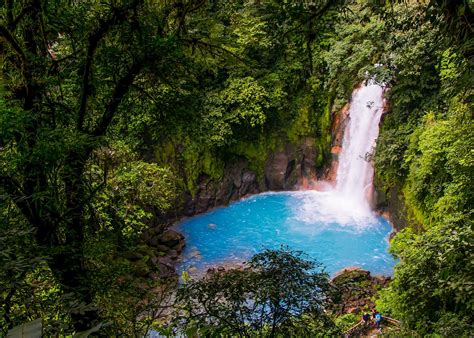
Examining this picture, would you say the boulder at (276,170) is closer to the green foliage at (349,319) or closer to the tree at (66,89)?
the green foliage at (349,319)

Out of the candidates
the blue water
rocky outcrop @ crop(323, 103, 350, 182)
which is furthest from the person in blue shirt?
rocky outcrop @ crop(323, 103, 350, 182)

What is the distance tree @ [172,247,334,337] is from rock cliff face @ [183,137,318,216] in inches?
432

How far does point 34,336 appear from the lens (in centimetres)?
135

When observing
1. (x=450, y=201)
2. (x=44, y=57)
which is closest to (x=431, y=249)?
(x=450, y=201)

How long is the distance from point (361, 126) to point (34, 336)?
13405mm

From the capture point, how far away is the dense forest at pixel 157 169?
323cm

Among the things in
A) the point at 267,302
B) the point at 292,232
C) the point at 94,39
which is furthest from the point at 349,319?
the point at 94,39

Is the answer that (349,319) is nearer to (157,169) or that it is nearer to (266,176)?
(157,169)

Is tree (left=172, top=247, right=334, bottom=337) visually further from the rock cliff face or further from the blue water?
the rock cliff face

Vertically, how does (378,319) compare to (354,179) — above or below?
below

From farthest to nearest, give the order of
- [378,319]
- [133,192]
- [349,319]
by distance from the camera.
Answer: [133,192]
[349,319]
[378,319]

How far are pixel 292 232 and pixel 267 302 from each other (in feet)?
30.5

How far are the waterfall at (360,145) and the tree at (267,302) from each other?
31.8ft

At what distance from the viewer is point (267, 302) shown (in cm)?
354
